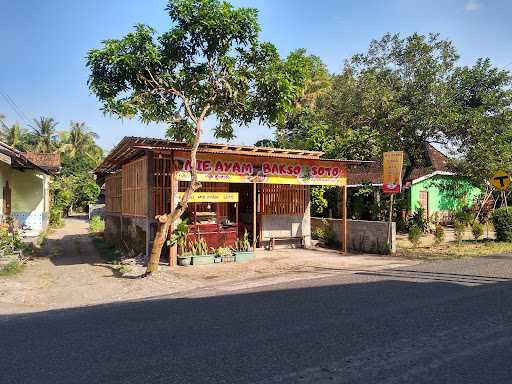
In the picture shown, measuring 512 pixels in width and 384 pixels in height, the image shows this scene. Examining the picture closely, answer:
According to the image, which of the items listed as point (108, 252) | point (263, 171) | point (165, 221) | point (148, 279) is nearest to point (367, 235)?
point (263, 171)

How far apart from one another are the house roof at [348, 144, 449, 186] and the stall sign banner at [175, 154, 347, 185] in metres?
8.56

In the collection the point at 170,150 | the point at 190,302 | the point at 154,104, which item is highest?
the point at 154,104

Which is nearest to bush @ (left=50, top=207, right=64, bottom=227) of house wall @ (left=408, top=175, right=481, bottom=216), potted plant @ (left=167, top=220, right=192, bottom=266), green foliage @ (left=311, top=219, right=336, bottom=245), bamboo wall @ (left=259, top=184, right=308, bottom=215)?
bamboo wall @ (left=259, top=184, right=308, bottom=215)

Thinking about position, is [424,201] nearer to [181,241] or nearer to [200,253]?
[200,253]

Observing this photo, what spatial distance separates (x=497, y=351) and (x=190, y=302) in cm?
483

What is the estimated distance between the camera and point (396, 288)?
8812 millimetres

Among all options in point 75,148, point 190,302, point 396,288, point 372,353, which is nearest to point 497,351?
point 372,353

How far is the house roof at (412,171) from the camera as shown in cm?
2480

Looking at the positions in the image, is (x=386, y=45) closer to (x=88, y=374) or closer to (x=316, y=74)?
(x=316, y=74)

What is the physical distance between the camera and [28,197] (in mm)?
22734

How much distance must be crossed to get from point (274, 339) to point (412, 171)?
22272 millimetres

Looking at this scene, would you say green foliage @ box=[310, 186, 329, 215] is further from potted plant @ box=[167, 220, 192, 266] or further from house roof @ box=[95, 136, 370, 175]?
potted plant @ box=[167, 220, 192, 266]

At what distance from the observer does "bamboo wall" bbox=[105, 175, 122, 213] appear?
727 inches

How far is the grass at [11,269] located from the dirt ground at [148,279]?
8.3 inches
